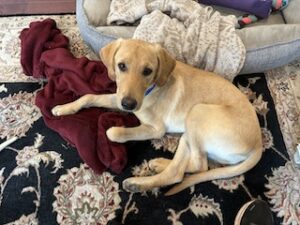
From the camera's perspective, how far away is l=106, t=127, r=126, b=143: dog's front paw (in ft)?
6.06

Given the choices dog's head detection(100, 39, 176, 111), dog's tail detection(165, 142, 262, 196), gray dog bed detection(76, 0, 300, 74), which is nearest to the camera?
dog's head detection(100, 39, 176, 111)

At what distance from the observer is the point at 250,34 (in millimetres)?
2188

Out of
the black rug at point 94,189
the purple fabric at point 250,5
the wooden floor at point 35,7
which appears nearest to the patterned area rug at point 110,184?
Result: the black rug at point 94,189

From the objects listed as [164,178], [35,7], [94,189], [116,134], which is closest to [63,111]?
[116,134]

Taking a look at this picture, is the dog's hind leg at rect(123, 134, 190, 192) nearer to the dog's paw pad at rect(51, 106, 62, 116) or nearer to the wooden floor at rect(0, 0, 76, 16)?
the dog's paw pad at rect(51, 106, 62, 116)

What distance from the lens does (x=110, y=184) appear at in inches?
73.9

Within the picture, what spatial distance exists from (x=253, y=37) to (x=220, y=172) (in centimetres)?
93

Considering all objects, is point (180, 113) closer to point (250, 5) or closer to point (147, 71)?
point (147, 71)

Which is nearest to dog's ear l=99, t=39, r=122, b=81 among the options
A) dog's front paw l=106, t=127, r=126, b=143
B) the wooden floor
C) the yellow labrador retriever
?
the yellow labrador retriever

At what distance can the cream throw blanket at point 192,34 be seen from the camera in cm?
209

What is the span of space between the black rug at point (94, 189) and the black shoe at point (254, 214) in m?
0.07

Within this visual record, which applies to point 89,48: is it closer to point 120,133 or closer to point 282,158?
point 120,133

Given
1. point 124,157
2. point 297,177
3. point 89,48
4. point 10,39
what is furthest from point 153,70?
point 10,39

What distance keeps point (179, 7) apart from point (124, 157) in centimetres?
102
